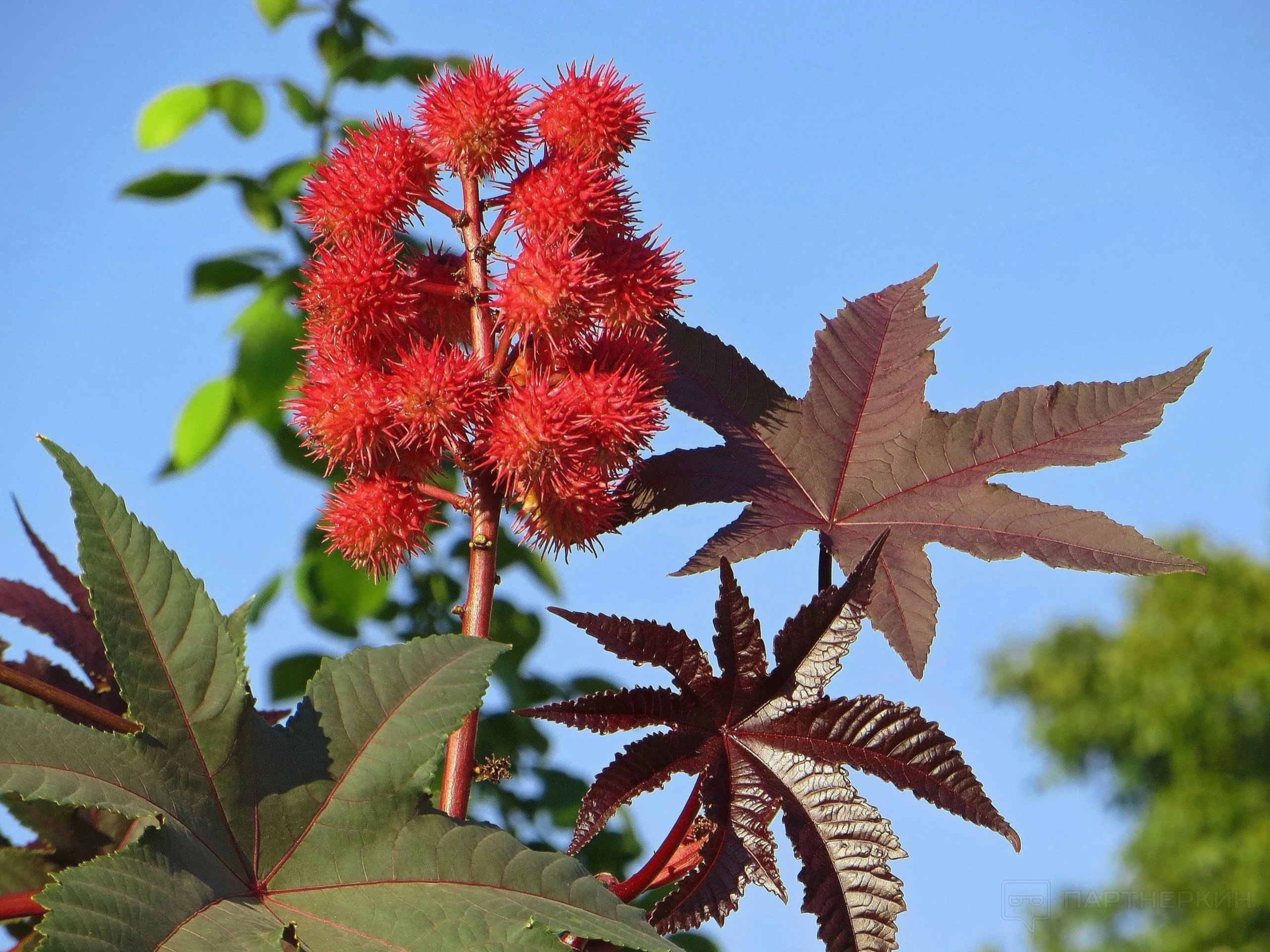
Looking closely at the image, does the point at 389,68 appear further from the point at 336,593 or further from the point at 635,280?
the point at 635,280

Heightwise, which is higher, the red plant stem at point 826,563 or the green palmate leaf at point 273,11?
the green palmate leaf at point 273,11

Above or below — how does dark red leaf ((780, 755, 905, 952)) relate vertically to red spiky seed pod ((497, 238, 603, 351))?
below

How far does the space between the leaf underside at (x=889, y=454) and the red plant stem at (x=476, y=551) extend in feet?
0.58

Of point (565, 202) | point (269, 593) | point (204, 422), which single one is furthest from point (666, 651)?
point (204, 422)

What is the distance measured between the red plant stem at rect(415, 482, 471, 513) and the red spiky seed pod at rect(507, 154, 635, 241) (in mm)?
237

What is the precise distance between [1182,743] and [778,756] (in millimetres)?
21411

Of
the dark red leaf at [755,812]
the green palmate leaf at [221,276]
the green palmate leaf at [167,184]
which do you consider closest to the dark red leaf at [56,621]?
the dark red leaf at [755,812]

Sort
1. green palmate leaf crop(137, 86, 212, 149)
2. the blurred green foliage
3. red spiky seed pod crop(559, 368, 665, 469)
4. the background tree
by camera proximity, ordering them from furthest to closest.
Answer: the blurred green foliage, green palmate leaf crop(137, 86, 212, 149), the background tree, red spiky seed pod crop(559, 368, 665, 469)

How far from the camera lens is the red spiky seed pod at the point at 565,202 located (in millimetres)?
1026

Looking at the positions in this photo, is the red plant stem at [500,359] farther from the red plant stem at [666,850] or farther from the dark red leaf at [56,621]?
the dark red leaf at [56,621]

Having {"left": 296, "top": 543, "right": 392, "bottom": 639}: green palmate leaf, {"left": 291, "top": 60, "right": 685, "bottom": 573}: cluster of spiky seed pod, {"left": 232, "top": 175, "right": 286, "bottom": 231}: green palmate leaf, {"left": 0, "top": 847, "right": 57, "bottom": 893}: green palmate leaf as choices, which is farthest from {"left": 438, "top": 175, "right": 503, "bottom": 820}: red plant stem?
{"left": 232, "top": 175, "right": 286, "bottom": 231}: green palmate leaf

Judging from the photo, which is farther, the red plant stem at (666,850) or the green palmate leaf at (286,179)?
the green palmate leaf at (286,179)

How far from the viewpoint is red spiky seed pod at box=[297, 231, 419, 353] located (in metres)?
1.00

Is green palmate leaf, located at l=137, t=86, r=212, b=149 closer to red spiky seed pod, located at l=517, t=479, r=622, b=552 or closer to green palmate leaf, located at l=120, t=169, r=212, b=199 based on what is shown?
green palmate leaf, located at l=120, t=169, r=212, b=199
